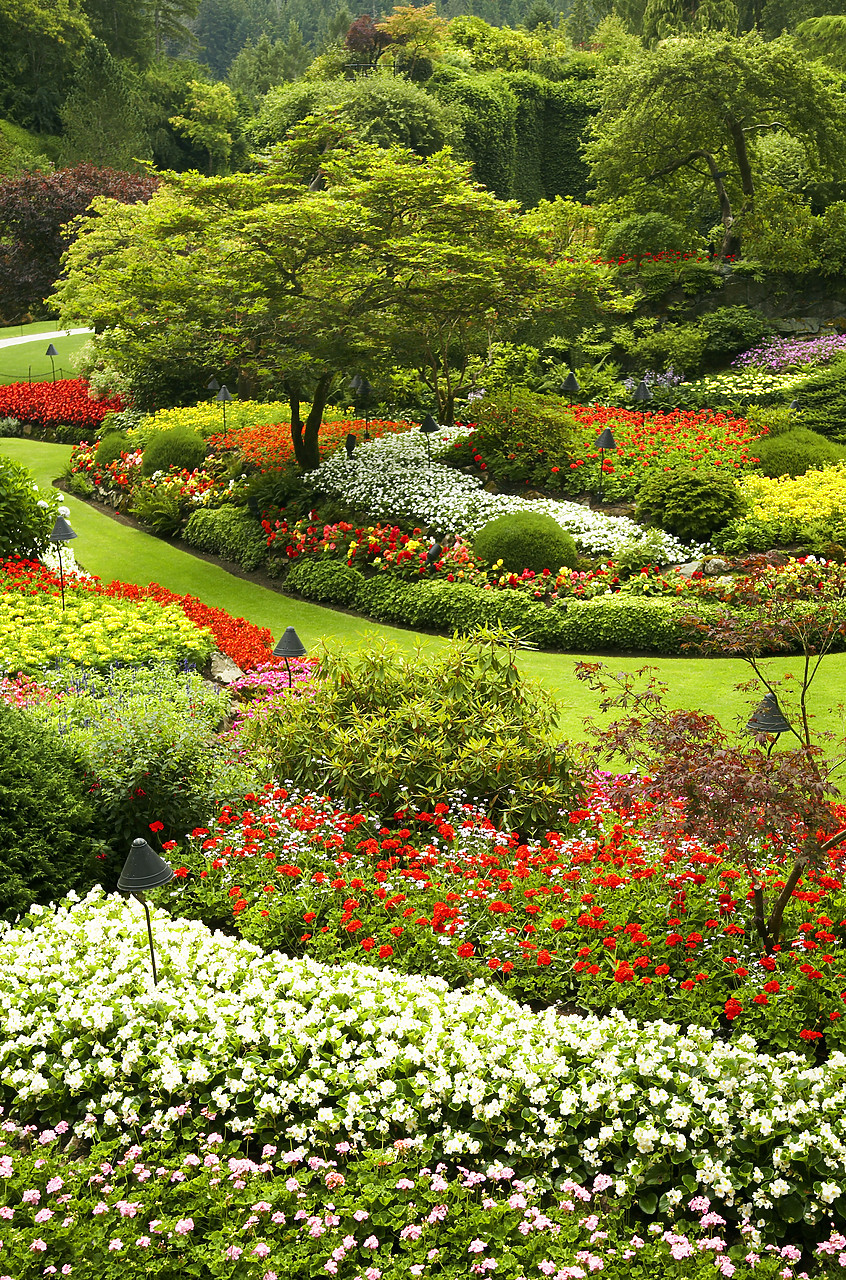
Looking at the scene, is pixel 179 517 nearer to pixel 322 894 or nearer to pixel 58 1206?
pixel 322 894

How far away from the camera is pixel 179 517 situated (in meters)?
15.5

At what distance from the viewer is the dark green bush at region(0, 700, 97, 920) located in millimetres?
5188

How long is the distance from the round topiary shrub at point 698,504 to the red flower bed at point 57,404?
1379 cm

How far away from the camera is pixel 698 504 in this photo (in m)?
12.0

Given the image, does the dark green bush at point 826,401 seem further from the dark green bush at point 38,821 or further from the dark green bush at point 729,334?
the dark green bush at point 38,821

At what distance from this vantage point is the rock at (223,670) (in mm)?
8930

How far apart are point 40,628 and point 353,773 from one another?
13.0ft

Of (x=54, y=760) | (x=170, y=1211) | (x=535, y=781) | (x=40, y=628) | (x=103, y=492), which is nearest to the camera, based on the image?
(x=170, y=1211)

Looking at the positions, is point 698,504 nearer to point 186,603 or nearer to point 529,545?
point 529,545

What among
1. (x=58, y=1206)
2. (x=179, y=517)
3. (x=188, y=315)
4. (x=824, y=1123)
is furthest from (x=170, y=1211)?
(x=179, y=517)

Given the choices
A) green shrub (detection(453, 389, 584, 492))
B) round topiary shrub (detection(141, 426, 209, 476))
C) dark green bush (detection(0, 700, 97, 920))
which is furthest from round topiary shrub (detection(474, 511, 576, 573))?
round topiary shrub (detection(141, 426, 209, 476))

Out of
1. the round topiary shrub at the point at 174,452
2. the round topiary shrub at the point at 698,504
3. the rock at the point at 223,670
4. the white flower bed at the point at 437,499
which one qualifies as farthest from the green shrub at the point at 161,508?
the round topiary shrub at the point at 698,504

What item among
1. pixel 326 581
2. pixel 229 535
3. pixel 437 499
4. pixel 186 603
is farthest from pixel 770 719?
pixel 229 535

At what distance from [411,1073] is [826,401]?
1515cm
